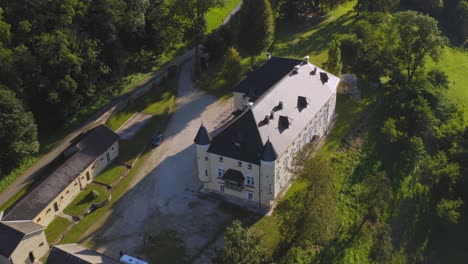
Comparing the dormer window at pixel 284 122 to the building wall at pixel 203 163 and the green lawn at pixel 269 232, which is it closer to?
the building wall at pixel 203 163

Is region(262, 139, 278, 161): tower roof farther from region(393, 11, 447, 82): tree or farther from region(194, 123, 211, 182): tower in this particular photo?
region(393, 11, 447, 82): tree

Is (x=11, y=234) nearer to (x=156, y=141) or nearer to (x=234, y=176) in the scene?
(x=234, y=176)

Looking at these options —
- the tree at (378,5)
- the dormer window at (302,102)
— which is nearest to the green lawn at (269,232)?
the dormer window at (302,102)

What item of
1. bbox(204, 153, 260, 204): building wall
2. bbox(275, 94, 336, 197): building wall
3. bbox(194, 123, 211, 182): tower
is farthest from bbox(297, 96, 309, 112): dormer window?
→ bbox(194, 123, 211, 182): tower

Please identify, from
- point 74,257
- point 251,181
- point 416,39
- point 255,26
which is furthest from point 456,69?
point 74,257

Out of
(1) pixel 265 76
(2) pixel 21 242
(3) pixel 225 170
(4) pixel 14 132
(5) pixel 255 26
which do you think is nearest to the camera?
(2) pixel 21 242

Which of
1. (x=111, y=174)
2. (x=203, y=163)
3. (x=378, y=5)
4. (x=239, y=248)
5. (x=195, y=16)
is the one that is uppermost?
(x=195, y=16)
